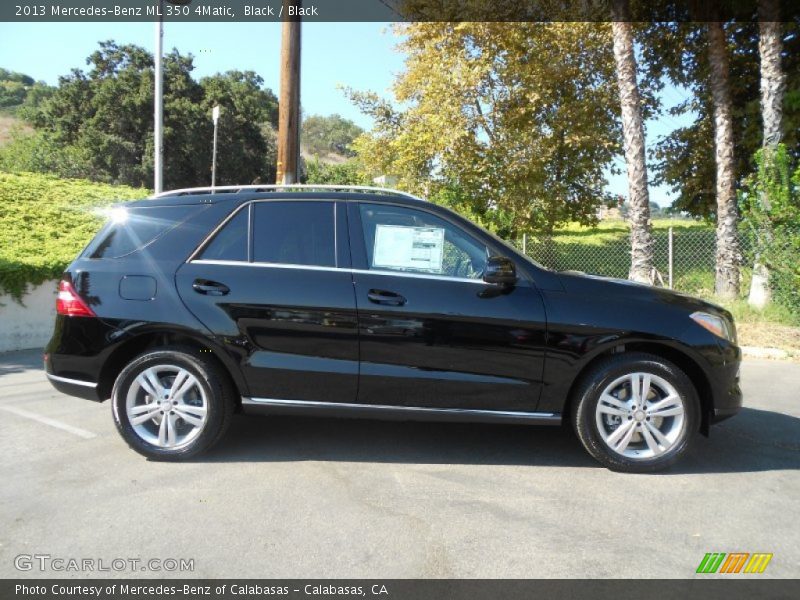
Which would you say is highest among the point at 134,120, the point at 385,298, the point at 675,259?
the point at 134,120

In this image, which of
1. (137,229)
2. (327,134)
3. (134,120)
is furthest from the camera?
(327,134)

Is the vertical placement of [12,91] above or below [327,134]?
above

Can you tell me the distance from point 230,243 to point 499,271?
186 cm

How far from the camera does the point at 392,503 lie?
353cm

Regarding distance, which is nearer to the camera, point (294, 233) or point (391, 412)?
Result: point (391, 412)

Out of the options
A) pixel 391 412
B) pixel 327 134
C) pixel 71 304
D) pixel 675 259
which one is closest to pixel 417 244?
pixel 391 412

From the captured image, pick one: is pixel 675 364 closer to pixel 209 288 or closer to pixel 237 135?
pixel 209 288

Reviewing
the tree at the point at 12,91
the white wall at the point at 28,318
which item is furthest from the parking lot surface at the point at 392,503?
the tree at the point at 12,91

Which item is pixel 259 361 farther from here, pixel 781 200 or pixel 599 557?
pixel 781 200

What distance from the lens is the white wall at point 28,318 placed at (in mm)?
8531

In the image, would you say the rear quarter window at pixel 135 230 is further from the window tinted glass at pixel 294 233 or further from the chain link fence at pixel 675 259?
the chain link fence at pixel 675 259

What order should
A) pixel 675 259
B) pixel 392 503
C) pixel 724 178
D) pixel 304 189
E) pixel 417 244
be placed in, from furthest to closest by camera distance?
pixel 675 259, pixel 724 178, pixel 304 189, pixel 417 244, pixel 392 503

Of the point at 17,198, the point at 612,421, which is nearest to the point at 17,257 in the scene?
the point at 17,198

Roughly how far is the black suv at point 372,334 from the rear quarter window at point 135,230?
0.8 inches
